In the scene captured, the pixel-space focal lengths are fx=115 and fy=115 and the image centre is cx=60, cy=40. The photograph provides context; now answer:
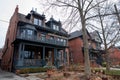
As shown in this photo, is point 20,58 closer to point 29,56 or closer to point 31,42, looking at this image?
point 31,42

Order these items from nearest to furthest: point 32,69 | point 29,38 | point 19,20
→ point 32,69 < point 29,38 < point 19,20

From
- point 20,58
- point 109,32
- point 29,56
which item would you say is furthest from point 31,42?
point 109,32

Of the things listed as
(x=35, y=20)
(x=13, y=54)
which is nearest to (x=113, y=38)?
(x=35, y=20)

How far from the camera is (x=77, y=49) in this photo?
2656cm

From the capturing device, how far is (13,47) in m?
17.5

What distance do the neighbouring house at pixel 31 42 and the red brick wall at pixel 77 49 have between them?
4849 mm

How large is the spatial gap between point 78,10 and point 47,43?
7500 mm

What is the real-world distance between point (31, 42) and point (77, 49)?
13.2 m

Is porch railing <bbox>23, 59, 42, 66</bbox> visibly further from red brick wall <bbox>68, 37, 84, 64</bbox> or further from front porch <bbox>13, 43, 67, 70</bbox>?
red brick wall <bbox>68, 37, 84, 64</bbox>

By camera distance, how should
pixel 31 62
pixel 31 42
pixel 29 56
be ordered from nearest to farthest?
pixel 31 62 → pixel 31 42 → pixel 29 56

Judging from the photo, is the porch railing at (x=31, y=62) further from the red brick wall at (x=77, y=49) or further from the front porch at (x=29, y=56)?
the red brick wall at (x=77, y=49)

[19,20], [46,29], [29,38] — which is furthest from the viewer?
[46,29]

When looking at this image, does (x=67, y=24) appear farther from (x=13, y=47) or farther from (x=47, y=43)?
(x=13, y=47)

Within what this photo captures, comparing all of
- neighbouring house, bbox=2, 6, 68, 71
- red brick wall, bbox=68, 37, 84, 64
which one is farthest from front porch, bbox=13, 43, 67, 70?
red brick wall, bbox=68, 37, 84, 64
